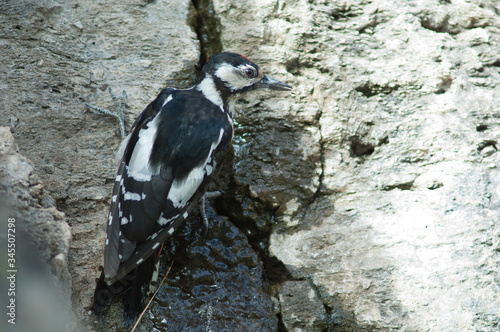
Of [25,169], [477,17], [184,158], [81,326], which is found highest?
[477,17]

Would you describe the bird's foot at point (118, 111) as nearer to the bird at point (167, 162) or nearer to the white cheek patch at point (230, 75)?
the bird at point (167, 162)

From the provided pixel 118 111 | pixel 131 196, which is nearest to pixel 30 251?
pixel 131 196

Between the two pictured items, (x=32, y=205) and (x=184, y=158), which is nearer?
(x=32, y=205)

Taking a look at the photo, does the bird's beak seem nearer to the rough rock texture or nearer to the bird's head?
the bird's head

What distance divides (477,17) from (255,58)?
5.42ft

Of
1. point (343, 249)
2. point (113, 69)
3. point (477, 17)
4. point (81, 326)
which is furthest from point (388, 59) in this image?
point (81, 326)

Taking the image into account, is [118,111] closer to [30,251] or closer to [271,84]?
[271,84]

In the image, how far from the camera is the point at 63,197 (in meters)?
2.54

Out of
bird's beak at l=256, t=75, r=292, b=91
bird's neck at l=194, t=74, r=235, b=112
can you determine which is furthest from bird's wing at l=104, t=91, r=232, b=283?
bird's beak at l=256, t=75, r=292, b=91

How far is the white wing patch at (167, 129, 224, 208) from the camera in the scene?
242cm

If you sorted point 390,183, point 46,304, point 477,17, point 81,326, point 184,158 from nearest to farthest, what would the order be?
point 46,304, point 81,326, point 184,158, point 390,183, point 477,17

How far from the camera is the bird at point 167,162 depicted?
7.43 feet

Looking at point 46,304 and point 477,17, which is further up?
point 477,17

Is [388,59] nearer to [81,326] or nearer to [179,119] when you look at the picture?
[179,119]
